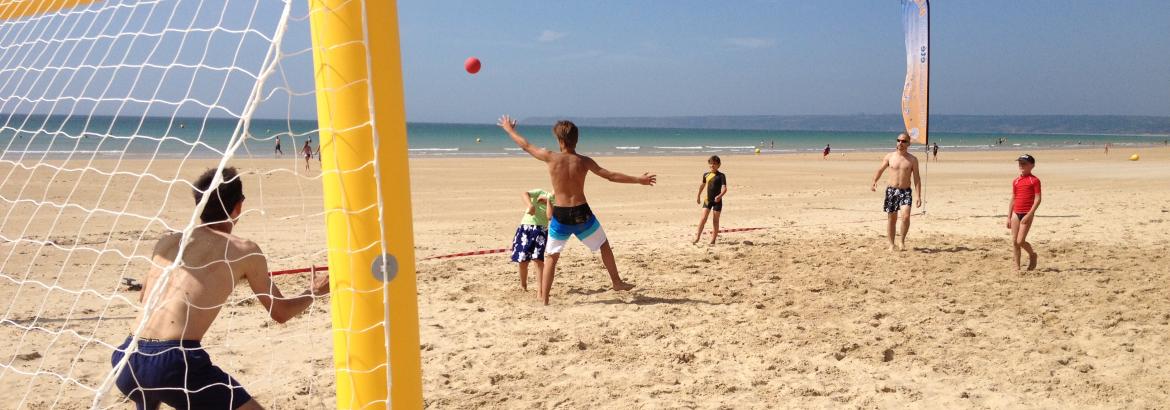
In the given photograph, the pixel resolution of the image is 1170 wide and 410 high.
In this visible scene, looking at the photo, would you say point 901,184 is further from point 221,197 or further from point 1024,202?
point 221,197

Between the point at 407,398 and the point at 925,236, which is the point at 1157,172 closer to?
the point at 925,236

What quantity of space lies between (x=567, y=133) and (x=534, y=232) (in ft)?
3.13

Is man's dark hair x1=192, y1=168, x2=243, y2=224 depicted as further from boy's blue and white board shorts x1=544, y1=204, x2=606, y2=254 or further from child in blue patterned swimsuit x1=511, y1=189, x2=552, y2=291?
child in blue patterned swimsuit x1=511, y1=189, x2=552, y2=291

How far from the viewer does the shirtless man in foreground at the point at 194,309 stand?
101 inches

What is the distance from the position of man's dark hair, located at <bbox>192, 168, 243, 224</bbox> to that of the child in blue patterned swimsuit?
352 cm

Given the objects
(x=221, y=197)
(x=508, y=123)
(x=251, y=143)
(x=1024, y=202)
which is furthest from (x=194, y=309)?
(x=251, y=143)

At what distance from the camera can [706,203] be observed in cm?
915

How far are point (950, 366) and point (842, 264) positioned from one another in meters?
3.14

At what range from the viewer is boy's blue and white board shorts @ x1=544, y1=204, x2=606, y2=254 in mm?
5820

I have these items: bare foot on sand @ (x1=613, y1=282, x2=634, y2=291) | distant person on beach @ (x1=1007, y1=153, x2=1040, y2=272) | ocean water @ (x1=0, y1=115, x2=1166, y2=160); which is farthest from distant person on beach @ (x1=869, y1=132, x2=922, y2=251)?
ocean water @ (x1=0, y1=115, x2=1166, y2=160)

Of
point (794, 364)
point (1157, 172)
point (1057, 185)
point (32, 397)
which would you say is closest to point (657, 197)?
point (1057, 185)

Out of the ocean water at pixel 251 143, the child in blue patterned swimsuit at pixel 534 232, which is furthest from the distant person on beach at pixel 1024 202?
the ocean water at pixel 251 143

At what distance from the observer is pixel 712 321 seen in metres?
5.48

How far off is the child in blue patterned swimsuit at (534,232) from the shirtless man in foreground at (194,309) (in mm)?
3520
